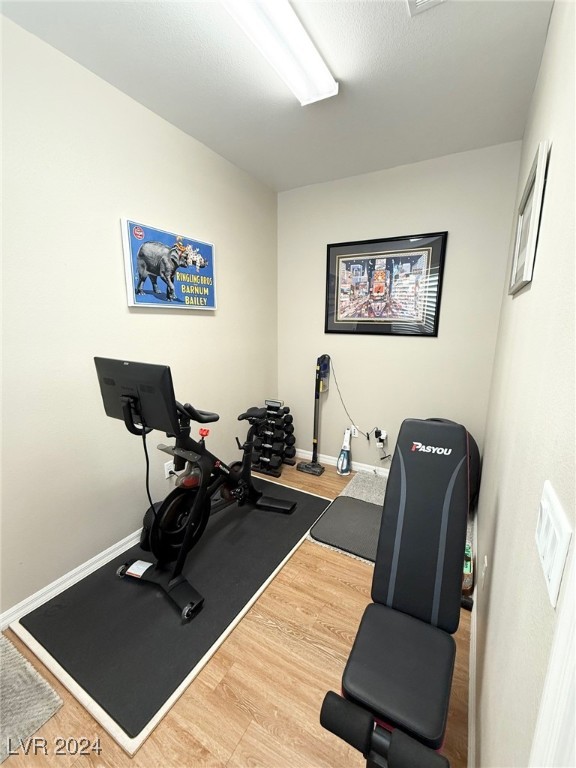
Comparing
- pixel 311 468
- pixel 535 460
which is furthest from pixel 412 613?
pixel 311 468

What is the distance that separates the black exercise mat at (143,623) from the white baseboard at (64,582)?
0.03 meters

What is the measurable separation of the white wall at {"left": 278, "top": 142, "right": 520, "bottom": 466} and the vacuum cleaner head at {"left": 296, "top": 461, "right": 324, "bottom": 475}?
0.71 ft

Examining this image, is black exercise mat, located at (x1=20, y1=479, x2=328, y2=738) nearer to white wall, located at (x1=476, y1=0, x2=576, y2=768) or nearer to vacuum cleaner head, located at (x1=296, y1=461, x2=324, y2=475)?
vacuum cleaner head, located at (x1=296, y1=461, x2=324, y2=475)

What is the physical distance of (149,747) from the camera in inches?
45.3

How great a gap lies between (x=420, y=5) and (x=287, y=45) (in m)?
0.58

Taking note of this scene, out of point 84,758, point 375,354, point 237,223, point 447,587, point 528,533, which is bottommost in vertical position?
point 84,758

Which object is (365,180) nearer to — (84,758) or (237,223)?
(237,223)

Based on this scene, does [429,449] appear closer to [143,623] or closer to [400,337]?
[143,623]

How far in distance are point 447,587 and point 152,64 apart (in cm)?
279

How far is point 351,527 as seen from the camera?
7.70ft

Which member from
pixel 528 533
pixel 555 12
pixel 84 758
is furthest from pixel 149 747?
A: pixel 555 12

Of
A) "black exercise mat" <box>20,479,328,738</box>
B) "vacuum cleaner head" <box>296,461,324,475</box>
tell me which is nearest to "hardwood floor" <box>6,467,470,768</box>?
"black exercise mat" <box>20,479,328,738</box>

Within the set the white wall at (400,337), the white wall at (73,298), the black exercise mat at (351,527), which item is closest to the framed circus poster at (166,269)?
the white wall at (73,298)

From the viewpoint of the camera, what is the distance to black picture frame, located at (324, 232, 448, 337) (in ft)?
8.70
